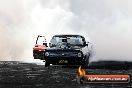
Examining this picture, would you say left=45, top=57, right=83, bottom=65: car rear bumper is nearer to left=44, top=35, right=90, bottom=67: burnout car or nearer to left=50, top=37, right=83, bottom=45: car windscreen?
left=44, top=35, right=90, bottom=67: burnout car

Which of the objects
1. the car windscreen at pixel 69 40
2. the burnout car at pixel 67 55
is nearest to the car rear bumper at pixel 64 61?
the burnout car at pixel 67 55

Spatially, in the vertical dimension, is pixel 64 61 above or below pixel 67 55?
below

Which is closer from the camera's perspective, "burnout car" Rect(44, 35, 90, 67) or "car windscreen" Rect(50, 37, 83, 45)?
"burnout car" Rect(44, 35, 90, 67)

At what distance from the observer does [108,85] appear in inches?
500

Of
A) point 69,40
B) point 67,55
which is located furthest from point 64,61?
point 69,40

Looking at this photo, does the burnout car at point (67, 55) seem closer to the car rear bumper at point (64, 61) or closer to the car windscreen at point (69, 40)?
the car rear bumper at point (64, 61)

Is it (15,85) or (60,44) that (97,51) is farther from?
(15,85)

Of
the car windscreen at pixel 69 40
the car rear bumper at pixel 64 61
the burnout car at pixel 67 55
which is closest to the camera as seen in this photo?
the burnout car at pixel 67 55

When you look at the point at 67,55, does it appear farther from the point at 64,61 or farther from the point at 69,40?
the point at 69,40

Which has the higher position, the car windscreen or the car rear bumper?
the car windscreen

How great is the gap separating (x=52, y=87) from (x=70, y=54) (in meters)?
9.31

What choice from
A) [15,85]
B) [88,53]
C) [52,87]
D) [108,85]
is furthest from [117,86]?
[88,53]

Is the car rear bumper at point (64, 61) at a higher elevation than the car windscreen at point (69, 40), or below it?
below

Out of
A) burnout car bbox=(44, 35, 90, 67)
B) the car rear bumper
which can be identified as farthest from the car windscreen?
the car rear bumper
